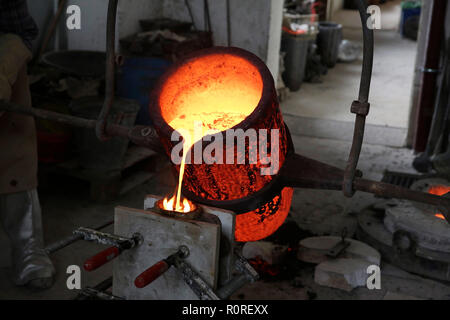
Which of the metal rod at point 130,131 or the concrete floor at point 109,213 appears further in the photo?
the concrete floor at point 109,213

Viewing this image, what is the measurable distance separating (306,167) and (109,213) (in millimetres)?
2603

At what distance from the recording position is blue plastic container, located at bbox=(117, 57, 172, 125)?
466 cm

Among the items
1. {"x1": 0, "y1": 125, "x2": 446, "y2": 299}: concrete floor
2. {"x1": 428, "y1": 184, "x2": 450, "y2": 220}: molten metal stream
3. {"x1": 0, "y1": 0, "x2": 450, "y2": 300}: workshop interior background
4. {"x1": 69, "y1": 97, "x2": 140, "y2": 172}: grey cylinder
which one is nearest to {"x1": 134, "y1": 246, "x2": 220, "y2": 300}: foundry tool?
{"x1": 0, "y1": 0, "x2": 450, "y2": 300}: workshop interior background

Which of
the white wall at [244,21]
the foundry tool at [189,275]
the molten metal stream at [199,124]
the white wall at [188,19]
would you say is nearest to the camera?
the foundry tool at [189,275]

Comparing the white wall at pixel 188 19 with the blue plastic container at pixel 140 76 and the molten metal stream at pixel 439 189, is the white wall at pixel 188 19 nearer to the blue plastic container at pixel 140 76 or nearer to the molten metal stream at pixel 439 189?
the blue plastic container at pixel 140 76

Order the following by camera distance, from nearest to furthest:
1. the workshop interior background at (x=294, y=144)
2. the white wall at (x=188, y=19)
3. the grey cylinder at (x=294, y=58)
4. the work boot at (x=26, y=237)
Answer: the work boot at (x=26, y=237), the workshop interior background at (x=294, y=144), the white wall at (x=188, y=19), the grey cylinder at (x=294, y=58)

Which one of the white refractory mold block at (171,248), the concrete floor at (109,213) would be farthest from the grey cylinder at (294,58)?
the white refractory mold block at (171,248)

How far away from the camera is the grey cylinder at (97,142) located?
405cm

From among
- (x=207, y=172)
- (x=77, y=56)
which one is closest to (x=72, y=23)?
(x=77, y=56)

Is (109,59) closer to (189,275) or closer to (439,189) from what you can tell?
(189,275)

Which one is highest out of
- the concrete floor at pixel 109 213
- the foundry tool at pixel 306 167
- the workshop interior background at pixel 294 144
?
the foundry tool at pixel 306 167

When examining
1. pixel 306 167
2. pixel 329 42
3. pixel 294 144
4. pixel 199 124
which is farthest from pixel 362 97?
pixel 329 42

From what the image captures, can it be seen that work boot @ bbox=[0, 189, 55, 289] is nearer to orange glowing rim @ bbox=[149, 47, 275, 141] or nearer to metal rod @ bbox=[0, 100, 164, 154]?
metal rod @ bbox=[0, 100, 164, 154]

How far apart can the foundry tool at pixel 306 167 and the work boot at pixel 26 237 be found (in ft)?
4.47
